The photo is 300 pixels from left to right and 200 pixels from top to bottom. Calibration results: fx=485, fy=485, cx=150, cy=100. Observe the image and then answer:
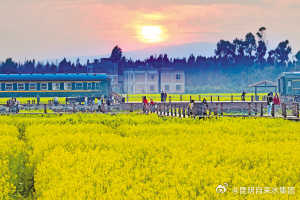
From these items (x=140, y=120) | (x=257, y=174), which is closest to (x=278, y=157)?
(x=257, y=174)

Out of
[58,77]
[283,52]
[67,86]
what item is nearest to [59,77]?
[58,77]

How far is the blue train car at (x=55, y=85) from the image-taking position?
6488cm

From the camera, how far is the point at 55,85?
65.6 metres

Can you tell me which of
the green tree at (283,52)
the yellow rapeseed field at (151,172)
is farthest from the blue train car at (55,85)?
the green tree at (283,52)

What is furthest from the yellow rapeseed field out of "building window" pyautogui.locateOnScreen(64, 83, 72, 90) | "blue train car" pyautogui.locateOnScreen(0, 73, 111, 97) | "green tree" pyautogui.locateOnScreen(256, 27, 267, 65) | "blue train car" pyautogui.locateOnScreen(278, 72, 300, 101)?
"green tree" pyautogui.locateOnScreen(256, 27, 267, 65)

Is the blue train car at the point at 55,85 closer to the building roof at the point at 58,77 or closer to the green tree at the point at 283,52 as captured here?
the building roof at the point at 58,77

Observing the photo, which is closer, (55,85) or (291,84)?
(55,85)

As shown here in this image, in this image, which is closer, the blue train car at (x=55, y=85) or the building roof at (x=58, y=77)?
the blue train car at (x=55, y=85)

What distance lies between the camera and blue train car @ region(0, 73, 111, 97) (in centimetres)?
6488

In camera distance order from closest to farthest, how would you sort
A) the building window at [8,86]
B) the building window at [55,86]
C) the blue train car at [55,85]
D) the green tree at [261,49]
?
the blue train car at [55,85], the building window at [55,86], the building window at [8,86], the green tree at [261,49]

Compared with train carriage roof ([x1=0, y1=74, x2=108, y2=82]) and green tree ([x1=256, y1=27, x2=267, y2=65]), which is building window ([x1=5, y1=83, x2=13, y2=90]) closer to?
train carriage roof ([x1=0, y1=74, x2=108, y2=82])

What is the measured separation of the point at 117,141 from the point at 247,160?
573cm

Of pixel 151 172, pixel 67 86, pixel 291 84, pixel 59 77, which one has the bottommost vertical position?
pixel 151 172

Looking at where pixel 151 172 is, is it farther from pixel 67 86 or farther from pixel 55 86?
pixel 55 86
